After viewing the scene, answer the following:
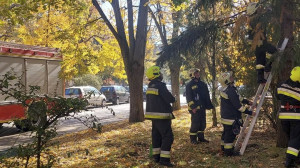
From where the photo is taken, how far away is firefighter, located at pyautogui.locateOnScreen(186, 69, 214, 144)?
24.1ft

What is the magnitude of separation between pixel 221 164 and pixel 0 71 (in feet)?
26.1

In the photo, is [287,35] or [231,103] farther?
[231,103]

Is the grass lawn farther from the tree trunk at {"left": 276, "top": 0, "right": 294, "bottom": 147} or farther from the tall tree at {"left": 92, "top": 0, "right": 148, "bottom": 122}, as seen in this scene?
the tall tree at {"left": 92, "top": 0, "right": 148, "bottom": 122}

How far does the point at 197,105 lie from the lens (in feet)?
24.1

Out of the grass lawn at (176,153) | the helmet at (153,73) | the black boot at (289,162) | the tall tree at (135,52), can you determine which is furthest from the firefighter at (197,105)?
the tall tree at (135,52)

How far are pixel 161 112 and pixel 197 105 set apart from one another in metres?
1.98

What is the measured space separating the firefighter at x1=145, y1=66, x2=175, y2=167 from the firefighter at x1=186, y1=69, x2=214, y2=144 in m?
→ 1.76

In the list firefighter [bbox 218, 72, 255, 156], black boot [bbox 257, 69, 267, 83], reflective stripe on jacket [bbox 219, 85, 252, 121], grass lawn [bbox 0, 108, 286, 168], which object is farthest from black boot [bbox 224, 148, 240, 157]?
black boot [bbox 257, 69, 267, 83]

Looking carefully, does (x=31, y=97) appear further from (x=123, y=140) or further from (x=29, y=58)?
(x=29, y=58)

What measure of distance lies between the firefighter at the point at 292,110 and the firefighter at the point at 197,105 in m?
2.51

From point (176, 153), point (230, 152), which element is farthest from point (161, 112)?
point (230, 152)

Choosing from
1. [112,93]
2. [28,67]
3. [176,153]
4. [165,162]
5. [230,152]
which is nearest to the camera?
[165,162]

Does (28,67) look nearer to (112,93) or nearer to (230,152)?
(230,152)

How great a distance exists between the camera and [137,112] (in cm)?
1198
